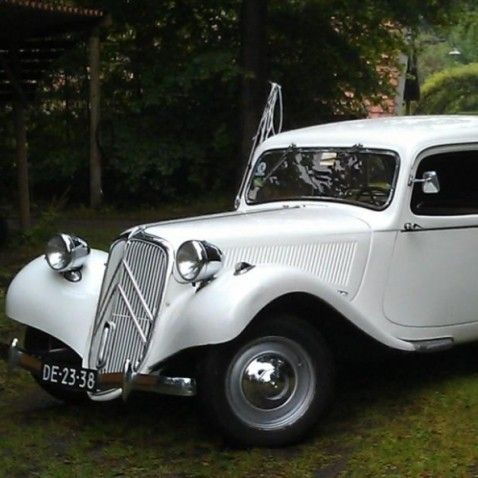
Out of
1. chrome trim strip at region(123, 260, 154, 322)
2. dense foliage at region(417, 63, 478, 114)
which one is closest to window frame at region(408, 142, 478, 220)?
chrome trim strip at region(123, 260, 154, 322)

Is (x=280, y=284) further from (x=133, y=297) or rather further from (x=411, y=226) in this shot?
(x=411, y=226)

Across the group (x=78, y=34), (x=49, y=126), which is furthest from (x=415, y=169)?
(x=49, y=126)

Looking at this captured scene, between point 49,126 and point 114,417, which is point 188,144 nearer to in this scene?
Result: point 49,126

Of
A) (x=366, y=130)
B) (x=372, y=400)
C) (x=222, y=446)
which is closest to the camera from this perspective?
(x=222, y=446)

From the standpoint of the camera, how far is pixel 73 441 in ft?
19.0

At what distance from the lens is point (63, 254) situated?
6.30 metres

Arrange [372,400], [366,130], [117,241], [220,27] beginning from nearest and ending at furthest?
[117,241] → [372,400] → [366,130] → [220,27]

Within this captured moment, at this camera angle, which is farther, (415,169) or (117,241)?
(415,169)

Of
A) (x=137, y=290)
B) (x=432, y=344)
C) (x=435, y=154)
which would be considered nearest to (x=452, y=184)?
(x=435, y=154)

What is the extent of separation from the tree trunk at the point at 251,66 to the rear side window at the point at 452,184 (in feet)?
23.7

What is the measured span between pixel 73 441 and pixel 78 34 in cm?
774

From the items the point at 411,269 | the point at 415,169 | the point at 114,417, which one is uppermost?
the point at 415,169

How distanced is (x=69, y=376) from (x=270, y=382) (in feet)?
3.42

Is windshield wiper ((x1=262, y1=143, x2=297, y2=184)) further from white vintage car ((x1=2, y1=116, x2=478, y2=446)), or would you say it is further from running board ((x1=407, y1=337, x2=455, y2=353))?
running board ((x1=407, y1=337, x2=455, y2=353))
